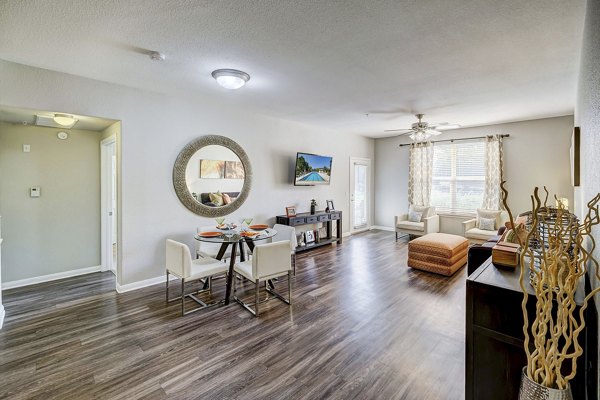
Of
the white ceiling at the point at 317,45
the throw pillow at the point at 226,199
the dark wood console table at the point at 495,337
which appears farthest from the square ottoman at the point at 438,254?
the throw pillow at the point at 226,199

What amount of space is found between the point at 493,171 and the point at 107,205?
7244 mm

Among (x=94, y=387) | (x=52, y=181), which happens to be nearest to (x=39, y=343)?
(x=94, y=387)

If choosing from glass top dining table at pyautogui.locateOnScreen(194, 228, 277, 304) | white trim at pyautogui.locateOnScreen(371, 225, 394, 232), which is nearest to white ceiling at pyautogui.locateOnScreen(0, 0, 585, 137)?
glass top dining table at pyautogui.locateOnScreen(194, 228, 277, 304)

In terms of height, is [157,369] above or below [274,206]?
below

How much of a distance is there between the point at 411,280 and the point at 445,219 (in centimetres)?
334

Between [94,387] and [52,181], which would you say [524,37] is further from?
[52,181]

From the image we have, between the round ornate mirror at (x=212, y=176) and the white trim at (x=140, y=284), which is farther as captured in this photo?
the round ornate mirror at (x=212, y=176)

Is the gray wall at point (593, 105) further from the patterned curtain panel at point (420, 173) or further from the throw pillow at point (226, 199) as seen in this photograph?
the patterned curtain panel at point (420, 173)

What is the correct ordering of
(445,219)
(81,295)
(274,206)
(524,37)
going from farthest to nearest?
1. (445,219)
2. (274,206)
3. (81,295)
4. (524,37)

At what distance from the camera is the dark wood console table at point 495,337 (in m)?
1.50

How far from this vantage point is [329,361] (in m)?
2.27

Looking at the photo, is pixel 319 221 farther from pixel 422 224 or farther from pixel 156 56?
pixel 156 56

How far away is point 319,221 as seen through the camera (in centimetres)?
585

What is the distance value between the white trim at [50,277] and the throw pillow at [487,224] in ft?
22.7
